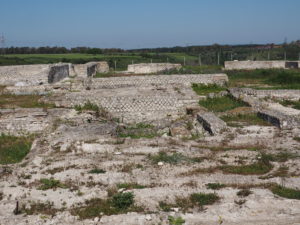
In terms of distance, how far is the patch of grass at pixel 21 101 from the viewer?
43.6ft

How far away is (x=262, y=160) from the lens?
7.36 m

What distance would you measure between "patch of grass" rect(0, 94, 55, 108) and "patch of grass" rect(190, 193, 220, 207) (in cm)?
864

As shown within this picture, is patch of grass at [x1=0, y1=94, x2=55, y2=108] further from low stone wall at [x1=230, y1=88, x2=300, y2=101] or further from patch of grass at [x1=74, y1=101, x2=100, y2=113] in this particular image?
low stone wall at [x1=230, y1=88, x2=300, y2=101]

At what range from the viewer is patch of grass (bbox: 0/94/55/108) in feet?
43.6

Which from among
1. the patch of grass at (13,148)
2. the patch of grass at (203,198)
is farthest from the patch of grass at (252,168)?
the patch of grass at (13,148)

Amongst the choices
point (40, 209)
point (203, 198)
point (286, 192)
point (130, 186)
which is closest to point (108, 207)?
point (130, 186)

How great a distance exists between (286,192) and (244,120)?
5.66m

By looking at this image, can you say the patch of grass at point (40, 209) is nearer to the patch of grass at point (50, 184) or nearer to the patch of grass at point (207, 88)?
the patch of grass at point (50, 184)

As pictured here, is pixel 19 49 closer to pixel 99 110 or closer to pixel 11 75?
pixel 11 75

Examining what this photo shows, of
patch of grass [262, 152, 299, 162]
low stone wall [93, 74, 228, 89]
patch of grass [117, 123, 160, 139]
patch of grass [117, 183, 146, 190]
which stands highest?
low stone wall [93, 74, 228, 89]

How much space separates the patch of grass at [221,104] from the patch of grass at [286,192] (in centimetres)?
741

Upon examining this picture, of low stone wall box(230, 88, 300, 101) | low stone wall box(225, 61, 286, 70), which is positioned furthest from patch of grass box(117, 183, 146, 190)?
low stone wall box(225, 61, 286, 70)

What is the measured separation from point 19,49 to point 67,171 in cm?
5678

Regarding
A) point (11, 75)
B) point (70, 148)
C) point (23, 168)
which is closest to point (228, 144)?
point (70, 148)
